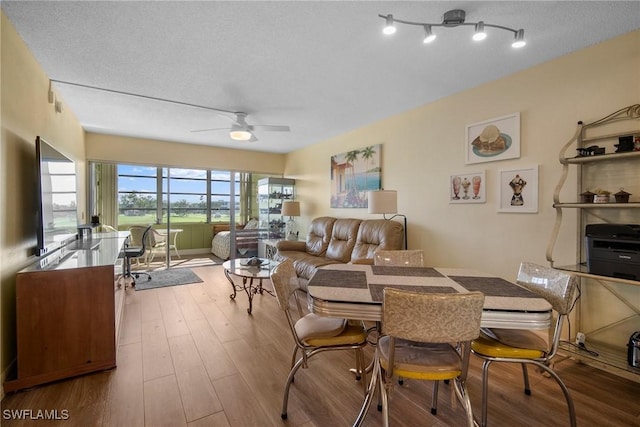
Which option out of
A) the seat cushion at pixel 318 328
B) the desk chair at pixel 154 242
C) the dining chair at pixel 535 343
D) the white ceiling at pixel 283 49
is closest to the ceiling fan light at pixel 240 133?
the white ceiling at pixel 283 49

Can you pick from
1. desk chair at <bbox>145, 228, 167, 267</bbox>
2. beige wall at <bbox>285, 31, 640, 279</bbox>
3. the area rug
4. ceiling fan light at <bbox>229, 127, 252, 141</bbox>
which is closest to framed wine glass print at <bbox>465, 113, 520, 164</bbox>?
beige wall at <bbox>285, 31, 640, 279</bbox>

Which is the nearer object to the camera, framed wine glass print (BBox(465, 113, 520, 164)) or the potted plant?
the potted plant

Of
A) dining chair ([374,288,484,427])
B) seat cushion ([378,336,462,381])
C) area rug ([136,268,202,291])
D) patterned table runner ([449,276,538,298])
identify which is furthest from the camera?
area rug ([136,268,202,291])

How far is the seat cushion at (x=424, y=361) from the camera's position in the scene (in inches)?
55.2

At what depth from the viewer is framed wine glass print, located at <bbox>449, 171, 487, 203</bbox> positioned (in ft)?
9.95

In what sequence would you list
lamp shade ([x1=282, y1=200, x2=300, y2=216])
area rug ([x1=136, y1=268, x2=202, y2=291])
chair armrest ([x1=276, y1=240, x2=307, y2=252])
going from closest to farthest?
area rug ([x1=136, y1=268, x2=202, y2=291]) → chair armrest ([x1=276, y1=240, x2=307, y2=252]) → lamp shade ([x1=282, y1=200, x2=300, y2=216])

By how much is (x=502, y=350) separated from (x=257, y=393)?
5.10ft

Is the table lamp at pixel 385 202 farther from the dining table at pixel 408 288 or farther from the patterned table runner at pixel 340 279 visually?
the patterned table runner at pixel 340 279

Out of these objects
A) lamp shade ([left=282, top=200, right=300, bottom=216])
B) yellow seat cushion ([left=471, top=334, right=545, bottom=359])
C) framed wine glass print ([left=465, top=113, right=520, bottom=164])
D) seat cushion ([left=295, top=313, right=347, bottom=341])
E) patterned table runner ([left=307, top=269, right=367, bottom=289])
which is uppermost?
framed wine glass print ([left=465, top=113, right=520, bottom=164])

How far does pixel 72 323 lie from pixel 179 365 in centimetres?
83

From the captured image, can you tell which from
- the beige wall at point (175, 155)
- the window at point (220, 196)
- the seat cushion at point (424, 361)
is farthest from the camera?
the window at point (220, 196)

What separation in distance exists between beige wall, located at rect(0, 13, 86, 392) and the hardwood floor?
66 cm

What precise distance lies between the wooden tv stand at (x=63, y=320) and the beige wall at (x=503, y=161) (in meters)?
3.32

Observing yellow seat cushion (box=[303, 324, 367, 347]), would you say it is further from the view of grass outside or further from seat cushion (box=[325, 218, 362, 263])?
the view of grass outside
